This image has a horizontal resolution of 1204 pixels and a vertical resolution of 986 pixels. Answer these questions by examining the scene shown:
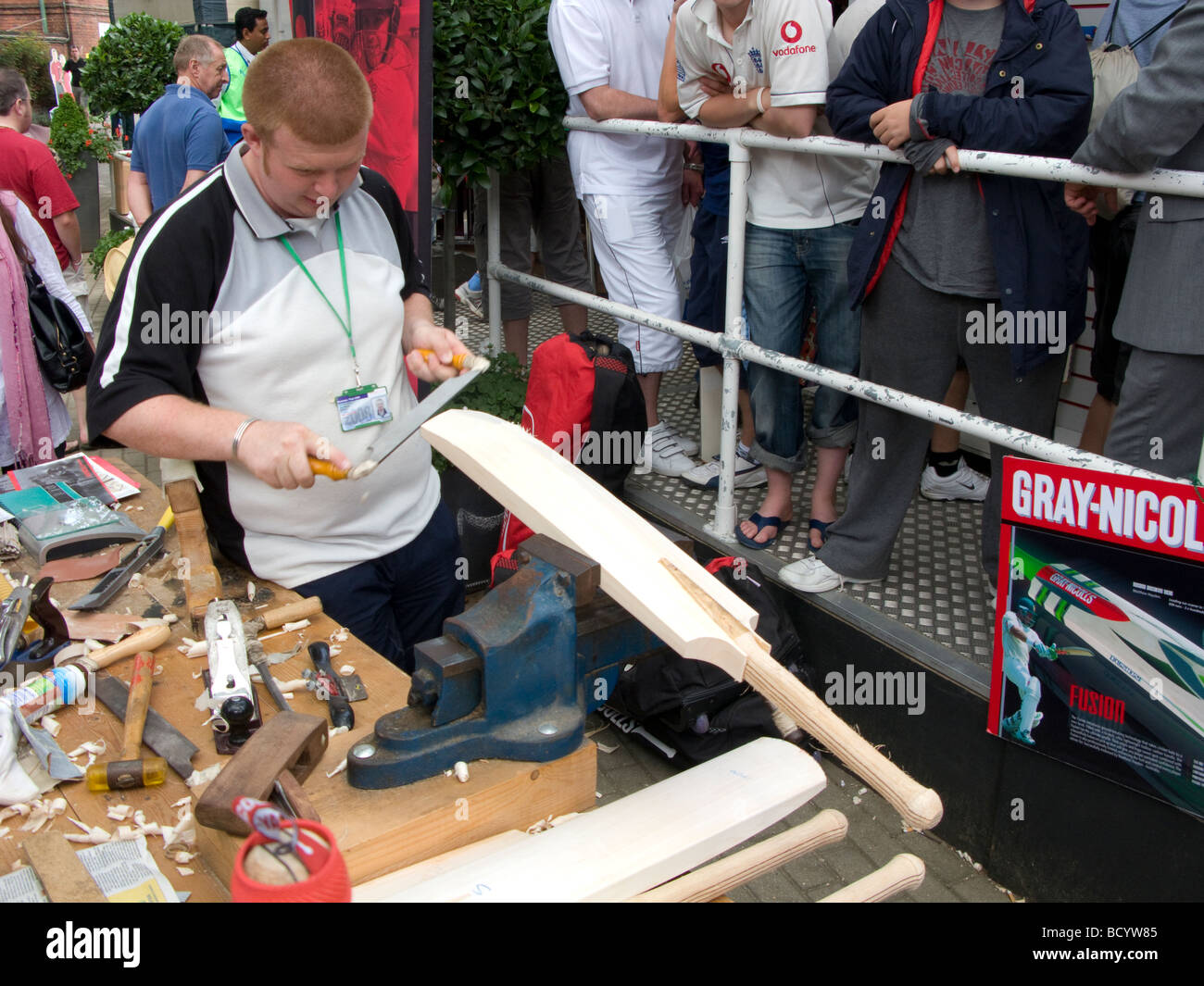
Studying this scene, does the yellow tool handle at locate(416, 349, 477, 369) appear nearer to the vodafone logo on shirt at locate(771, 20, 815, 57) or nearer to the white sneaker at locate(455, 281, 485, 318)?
the vodafone logo on shirt at locate(771, 20, 815, 57)

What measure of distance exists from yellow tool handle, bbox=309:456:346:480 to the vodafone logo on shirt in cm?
229

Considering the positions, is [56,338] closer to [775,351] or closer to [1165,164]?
[775,351]

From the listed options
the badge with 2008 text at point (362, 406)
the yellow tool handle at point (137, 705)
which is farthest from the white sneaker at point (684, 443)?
the yellow tool handle at point (137, 705)

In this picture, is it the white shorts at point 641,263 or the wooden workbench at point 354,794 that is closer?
the wooden workbench at point 354,794

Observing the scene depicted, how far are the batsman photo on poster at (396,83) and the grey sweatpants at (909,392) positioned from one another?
1879 mm

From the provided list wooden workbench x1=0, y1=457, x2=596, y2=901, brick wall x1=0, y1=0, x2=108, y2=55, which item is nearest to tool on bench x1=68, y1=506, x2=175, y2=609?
wooden workbench x1=0, y1=457, x2=596, y2=901

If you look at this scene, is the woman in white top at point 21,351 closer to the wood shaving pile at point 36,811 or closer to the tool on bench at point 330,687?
the tool on bench at point 330,687

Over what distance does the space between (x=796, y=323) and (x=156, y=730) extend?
2674 millimetres

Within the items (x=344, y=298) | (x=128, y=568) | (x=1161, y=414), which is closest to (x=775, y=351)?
(x=1161, y=414)

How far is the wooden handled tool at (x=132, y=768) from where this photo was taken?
168cm

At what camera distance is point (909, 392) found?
10.8 feet

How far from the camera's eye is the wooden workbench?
151cm

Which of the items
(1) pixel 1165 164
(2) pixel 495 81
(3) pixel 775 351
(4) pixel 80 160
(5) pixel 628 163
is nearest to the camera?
(1) pixel 1165 164
